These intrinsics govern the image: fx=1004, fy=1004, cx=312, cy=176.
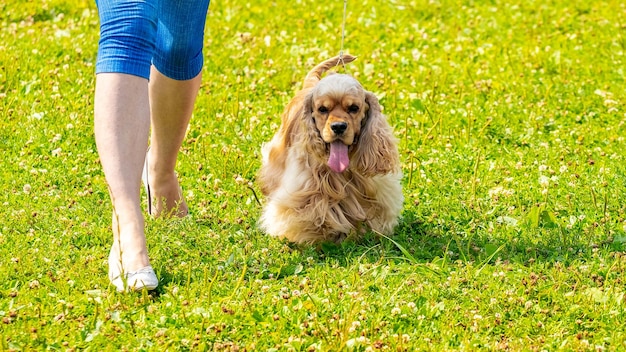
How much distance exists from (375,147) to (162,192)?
3.68ft

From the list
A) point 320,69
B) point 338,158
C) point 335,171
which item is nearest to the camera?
point 338,158

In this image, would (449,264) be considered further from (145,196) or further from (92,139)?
(92,139)

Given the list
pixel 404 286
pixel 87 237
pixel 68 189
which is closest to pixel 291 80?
pixel 68 189

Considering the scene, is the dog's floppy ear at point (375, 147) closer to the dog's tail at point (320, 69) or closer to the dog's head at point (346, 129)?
the dog's head at point (346, 129)

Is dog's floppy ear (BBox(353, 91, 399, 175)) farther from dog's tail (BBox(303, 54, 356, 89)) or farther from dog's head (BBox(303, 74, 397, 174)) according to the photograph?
dog's tail (BBox(303, 54, 356, 89))

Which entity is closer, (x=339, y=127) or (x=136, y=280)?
(x=136, y=280)

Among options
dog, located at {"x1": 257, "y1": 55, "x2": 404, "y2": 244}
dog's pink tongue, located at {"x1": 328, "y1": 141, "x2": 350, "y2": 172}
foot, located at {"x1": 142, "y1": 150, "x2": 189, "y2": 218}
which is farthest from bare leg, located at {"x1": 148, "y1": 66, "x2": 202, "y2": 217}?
dog's pink tongue, located at {"x1": 328, "y1": 141, "x2": 350, "y2": 172}

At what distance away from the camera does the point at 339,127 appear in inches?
191

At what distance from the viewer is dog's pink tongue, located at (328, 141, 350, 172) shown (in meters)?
4.93

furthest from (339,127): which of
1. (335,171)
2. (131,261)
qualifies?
(131,261)

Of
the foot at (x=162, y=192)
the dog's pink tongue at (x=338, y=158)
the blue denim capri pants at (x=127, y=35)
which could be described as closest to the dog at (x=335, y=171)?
the dog's pink tongue at (x=338, y=158)

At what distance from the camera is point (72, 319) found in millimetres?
3822

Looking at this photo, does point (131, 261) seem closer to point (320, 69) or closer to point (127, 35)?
point (127, 35)

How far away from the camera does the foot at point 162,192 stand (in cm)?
511
